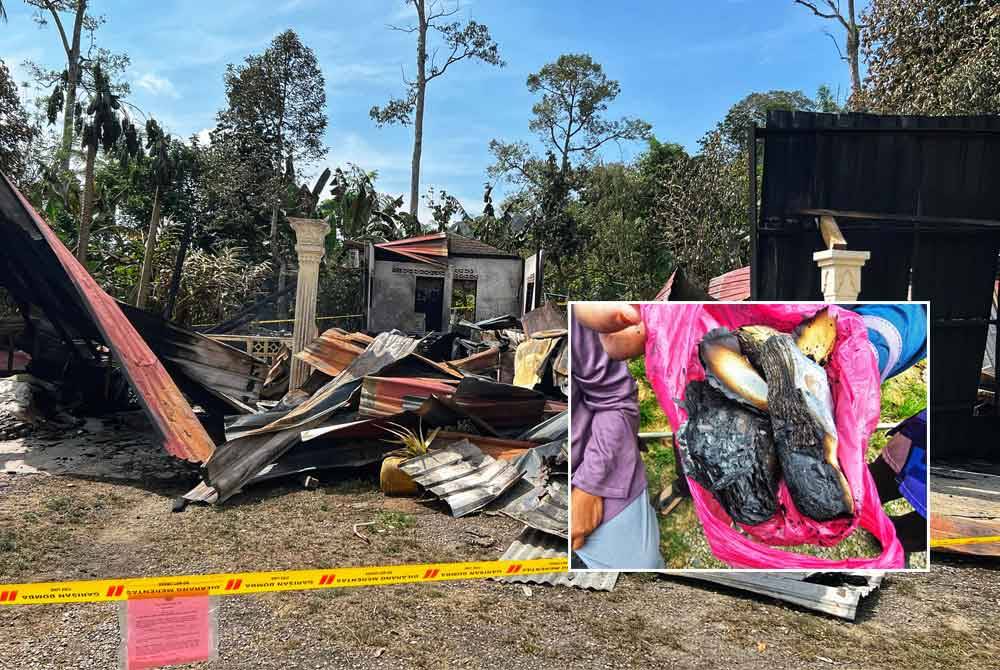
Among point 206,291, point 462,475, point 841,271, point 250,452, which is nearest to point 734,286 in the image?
point 841,271

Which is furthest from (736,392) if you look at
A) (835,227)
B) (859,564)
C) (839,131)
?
(839,131)

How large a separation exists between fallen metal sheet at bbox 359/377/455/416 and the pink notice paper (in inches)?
173

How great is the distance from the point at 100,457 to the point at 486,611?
7006mm

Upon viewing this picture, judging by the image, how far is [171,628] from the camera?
3100 millimetres

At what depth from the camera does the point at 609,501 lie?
3072 millimetres

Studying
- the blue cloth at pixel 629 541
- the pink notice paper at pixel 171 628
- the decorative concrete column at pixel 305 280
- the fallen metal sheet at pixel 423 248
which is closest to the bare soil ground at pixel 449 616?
the pink notice paper at pixel 171 628

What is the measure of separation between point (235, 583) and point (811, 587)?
3637 mm

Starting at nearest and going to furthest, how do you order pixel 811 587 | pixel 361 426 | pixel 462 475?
1. pixel 811 587
2. pixel 462 475
3. pixel 361 426

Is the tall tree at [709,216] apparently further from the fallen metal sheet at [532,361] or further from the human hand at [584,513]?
the human hand at [584,513]

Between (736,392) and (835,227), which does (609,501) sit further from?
(835,227)

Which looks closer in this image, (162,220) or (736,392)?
(736,392)

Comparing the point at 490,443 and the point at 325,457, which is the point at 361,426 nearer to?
the point at 325,457

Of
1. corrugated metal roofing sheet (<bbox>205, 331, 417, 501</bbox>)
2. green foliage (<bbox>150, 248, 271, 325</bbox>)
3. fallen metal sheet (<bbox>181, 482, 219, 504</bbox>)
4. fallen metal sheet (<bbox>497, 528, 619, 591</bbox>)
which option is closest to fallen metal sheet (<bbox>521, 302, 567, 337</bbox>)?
corrugated metal roofing sheet (<bbox>205, 331, 417, 501</bbox>)

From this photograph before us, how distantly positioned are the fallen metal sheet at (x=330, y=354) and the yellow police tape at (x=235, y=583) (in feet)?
19.4
